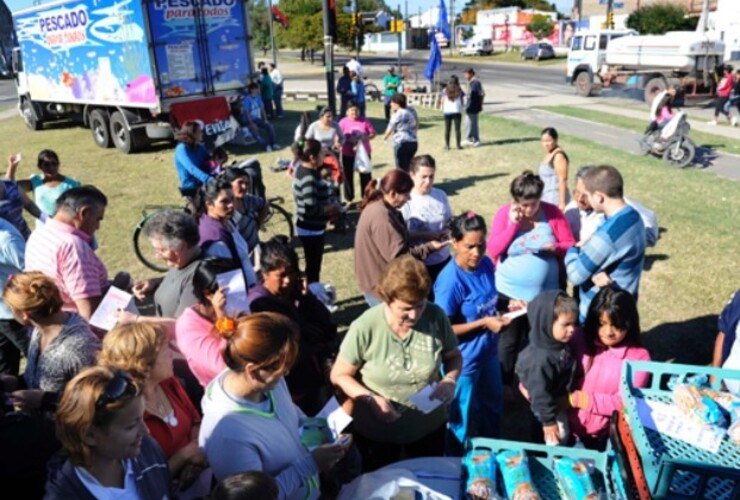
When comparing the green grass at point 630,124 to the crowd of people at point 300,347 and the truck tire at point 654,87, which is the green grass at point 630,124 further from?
the crowd of people at point 300,347

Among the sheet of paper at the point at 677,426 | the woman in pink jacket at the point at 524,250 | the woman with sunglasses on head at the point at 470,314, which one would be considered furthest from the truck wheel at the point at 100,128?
the sheet of paper at the point at 677,426

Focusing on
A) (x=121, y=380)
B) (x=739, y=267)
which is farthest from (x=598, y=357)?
(x=739, y=267)

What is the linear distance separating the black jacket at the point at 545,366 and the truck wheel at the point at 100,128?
14781mm

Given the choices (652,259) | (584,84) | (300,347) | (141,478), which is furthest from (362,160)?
(584,84)

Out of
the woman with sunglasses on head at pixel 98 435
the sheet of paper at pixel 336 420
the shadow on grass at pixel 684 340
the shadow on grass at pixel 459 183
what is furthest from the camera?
the shadow on grass at pixel 459 183

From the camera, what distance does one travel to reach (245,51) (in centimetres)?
1394

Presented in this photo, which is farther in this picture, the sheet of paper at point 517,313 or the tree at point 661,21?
the tree at point 661,21

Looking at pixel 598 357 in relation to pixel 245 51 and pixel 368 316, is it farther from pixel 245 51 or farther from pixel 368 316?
pixel 245 51

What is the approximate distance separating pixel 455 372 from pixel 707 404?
1.16 m

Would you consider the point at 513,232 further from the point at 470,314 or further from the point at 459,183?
the point at 459,183

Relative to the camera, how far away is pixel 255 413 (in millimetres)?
2115

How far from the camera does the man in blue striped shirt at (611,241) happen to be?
346 cm

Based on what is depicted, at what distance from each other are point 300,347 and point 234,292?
1.70 feet

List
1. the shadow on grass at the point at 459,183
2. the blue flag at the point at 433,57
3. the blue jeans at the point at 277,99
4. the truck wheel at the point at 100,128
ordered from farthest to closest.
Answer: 1. the blue jeans at the point at 277,99
2. the blue flag at the point at 433,57
3. the truck wheel at the point at 100,128
4. the shadow on grass at the point at 459,183
